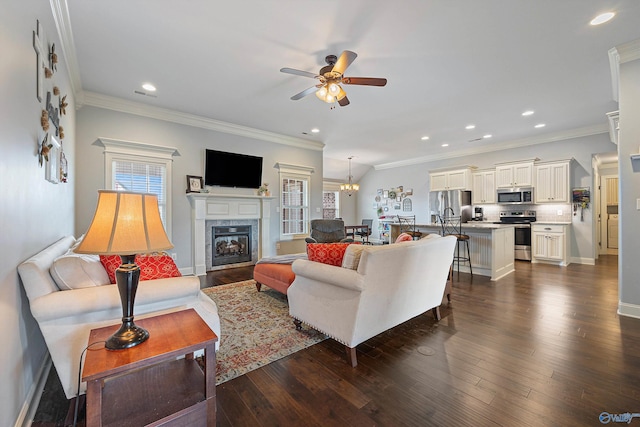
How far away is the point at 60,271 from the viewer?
1.53 m

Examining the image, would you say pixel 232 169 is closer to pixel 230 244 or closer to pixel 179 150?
pixel 179 150

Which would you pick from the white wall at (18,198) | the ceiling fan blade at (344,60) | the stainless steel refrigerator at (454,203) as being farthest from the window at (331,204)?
the white wall at (18,198)

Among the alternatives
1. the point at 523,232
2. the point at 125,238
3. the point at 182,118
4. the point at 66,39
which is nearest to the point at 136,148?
the point at 182,118

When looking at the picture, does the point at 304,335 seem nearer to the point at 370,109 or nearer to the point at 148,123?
the point at 370,109

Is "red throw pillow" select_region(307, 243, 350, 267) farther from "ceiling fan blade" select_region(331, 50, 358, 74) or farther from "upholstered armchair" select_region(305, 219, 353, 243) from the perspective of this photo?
"upholstered armchair" select_region(305, 219, 353, 243)

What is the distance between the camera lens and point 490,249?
4.68 metres

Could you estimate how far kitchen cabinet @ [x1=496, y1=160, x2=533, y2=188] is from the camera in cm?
624

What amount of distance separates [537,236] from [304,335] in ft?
20.4

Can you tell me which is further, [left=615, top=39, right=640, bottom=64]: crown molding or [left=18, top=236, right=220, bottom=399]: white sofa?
[left=615, top=39, right=640, bottom=64]: crown molding

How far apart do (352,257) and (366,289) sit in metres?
0.27

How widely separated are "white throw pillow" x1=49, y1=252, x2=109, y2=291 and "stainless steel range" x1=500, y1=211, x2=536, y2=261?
7.52 metres

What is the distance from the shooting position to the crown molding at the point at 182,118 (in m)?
4.09

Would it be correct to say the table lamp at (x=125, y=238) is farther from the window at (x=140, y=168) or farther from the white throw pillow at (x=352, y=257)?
the window at (x=140, y=168)

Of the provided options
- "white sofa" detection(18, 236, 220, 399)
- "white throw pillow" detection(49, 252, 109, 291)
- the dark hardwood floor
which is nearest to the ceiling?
"white throw pillow" detection(49, 252, 109, 291)
